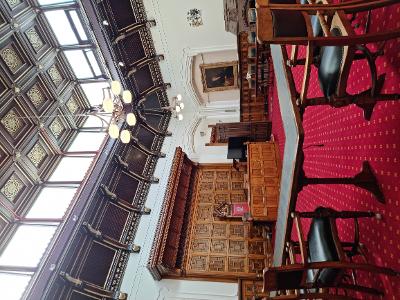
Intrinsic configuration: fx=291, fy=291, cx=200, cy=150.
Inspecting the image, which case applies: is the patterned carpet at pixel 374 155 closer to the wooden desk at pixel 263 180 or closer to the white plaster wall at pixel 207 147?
the wooden desk at pixel 263 180

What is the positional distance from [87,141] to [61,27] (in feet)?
9.72

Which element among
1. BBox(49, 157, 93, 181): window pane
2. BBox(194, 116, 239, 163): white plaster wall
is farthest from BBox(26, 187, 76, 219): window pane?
BBox(194, 116, 239, 163): white plaster wall

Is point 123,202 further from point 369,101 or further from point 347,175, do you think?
point 369,101

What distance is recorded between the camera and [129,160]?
7605 millimetres

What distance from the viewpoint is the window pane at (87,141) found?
764 cm

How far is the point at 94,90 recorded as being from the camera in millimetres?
8352

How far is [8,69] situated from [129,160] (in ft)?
10.9

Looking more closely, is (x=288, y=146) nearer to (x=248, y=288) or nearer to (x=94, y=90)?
(x=248, y=288)

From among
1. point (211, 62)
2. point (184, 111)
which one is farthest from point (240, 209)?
point (211, 62)

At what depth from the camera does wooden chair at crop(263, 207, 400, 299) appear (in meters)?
2.06

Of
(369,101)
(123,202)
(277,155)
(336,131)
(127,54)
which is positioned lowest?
(369,101)

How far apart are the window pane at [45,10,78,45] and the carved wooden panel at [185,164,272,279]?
504 centimetres

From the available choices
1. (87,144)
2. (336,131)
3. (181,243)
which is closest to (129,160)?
(87,144)

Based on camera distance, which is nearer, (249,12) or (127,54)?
(249,12)
